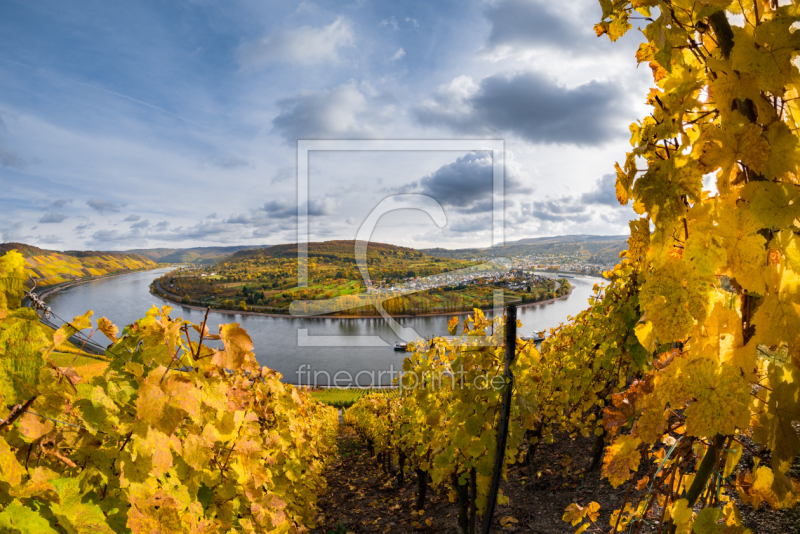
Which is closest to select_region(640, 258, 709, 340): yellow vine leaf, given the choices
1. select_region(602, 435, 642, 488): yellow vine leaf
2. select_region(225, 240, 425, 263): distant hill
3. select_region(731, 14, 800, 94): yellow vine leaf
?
select_region(731, 14, 800, 94): yellow vine leaf

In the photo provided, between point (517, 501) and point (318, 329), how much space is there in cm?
4693

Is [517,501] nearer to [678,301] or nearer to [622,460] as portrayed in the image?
[622,460]

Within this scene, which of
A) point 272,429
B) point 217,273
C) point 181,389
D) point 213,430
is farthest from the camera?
point 217,273

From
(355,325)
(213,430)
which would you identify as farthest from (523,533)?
(355,325)

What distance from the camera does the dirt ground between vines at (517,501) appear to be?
358 cm

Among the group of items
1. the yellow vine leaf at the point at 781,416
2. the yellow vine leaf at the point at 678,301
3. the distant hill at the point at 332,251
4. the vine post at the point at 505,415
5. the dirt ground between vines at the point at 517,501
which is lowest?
the dirt ground between vines at the point at 517,501

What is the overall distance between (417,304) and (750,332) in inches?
1336

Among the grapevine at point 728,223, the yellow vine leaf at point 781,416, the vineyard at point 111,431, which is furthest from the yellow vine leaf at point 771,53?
the vineyard at point 111,431

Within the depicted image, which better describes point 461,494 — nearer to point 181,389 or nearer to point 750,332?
point 181,389

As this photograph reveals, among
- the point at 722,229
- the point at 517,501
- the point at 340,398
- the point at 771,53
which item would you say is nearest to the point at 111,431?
the point at 722,229

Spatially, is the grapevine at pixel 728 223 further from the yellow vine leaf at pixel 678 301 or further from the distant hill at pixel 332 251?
the distant hill at pixel 332 251

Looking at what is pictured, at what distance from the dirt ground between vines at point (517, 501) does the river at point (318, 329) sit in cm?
1990

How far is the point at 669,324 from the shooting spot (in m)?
0.59

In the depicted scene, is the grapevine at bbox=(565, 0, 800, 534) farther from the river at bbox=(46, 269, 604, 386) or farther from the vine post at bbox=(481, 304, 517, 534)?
the river at bbox=(46, 269, 604, 386)
